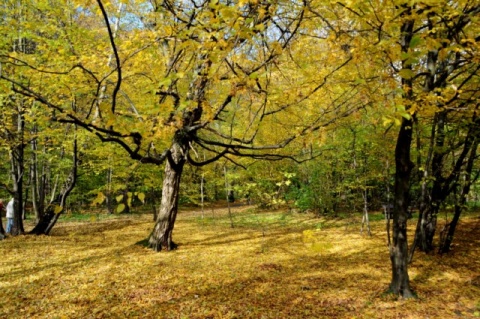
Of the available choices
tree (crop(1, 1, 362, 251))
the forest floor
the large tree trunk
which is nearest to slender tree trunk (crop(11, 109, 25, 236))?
the forest floor

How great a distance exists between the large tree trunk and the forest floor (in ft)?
1.32

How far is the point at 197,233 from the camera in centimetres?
1200

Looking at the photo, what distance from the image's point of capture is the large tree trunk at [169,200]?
27.1 ft

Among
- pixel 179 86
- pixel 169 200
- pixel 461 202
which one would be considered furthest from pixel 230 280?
pixel 179 86

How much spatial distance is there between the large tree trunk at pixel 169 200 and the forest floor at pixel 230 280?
0.40 meters

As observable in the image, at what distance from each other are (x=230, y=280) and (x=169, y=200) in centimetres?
306

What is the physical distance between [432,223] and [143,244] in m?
7.76

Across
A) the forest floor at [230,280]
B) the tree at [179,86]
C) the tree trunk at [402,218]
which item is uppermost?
the tree at [179,86]

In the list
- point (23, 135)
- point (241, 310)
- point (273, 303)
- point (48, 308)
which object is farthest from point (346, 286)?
point (23, 135)

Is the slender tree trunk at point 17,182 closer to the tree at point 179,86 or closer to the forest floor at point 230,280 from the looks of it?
the forest floor at point 230,280

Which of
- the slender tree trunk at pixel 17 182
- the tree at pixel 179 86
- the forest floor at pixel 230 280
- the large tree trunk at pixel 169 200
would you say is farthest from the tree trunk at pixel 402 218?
the slender tree trunk at pixel 17 182

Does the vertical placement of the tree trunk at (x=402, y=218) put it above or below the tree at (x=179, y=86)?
below

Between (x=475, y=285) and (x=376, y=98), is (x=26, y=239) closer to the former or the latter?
(x=376, y=98)

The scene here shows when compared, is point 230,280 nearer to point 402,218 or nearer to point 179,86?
point 402,218
